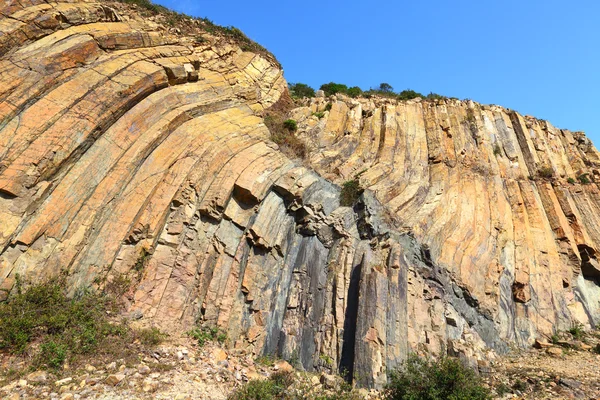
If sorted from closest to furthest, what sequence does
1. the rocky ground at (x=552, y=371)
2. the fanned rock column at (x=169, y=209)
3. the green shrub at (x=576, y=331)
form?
the fanned rock column at (x=169, y=209) → the rocky ground at (x=552, y=371) → the green shrub at (x=576, y=331)

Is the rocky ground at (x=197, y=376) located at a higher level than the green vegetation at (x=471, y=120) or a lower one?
lower

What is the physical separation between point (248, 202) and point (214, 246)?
Result: 1.98 metres

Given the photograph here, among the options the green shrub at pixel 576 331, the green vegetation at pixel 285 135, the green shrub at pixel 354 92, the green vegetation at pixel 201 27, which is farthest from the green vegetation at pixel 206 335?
the green shrub at pixel 354 92

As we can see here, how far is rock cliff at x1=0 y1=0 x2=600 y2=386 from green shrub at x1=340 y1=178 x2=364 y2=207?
0.35 meters

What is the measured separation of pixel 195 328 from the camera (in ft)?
34.9

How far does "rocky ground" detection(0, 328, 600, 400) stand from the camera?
7.49 m

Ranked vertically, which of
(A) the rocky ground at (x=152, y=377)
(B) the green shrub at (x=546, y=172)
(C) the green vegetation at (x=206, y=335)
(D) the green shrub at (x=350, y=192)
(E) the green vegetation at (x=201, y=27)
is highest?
(E) the green vegetation at (x=201, y=27)

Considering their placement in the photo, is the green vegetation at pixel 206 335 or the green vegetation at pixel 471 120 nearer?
the green vegetation at pixel 206 335

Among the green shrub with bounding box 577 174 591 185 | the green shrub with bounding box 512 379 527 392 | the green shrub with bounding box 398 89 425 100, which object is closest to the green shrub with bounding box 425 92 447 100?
the green shrub with bounding box 398 89 425 100

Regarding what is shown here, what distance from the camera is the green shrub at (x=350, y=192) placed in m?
15.2

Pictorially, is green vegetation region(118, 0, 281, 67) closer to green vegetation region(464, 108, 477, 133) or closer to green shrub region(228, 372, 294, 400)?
green vegetation region(464, 108, 477, 133)

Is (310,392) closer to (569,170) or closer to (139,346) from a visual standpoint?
(139,346)

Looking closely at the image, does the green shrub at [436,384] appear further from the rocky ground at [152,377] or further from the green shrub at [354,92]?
the green shrub at [354,92]

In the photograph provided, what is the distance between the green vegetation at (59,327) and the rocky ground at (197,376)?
300mm
